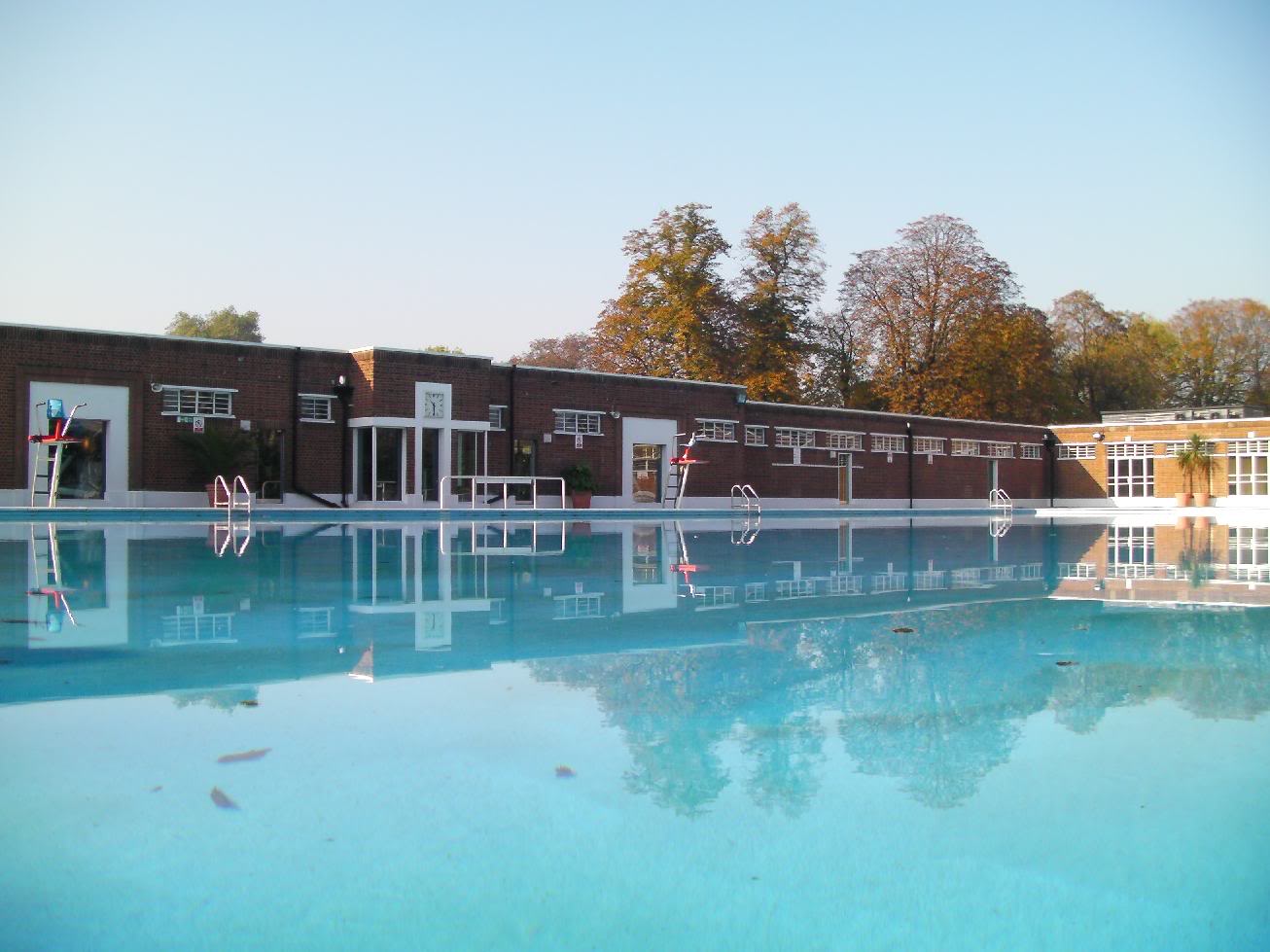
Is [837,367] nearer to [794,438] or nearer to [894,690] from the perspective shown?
[794,438]

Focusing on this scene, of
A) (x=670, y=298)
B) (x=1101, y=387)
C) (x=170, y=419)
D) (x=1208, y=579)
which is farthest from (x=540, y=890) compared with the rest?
(x=1101, y=387)

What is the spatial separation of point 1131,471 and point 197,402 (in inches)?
1379

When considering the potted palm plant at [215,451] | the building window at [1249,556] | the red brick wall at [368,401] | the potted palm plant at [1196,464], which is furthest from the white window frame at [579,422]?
the potted palm plant at [1196,464]

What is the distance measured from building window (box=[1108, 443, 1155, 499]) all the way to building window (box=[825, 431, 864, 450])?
42.0 feet

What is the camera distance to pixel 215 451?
2266 centimetres

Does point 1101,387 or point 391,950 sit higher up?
point 1101,387

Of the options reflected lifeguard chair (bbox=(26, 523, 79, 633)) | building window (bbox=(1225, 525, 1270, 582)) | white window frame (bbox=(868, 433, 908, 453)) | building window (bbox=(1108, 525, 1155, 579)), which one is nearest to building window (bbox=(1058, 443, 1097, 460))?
white window frame (bbox=(868, 433, 908, 453))

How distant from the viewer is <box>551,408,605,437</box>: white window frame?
28.0 meters

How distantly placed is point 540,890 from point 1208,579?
7.98 meters

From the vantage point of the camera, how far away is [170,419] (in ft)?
74.4

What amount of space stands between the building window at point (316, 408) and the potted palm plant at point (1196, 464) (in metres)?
32.1

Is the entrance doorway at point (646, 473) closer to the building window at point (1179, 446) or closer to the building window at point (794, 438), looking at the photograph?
the building window at point (794, 438)

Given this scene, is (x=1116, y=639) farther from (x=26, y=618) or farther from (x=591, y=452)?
(x=591, y=452)

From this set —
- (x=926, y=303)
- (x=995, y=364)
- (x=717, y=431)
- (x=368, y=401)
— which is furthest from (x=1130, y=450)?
(x=368, y=401)
